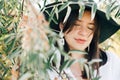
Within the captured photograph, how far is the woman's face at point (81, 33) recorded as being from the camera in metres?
2.12

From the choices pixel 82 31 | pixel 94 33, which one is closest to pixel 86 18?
pixel 82 31

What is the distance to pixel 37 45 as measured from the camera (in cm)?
110

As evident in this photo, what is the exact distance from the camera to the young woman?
2.15m

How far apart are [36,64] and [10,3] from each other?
0.86 m

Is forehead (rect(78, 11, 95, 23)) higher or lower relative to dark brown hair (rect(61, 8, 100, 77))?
higher

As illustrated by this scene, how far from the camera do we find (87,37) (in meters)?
2.18

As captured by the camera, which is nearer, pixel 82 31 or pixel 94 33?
pixel 82 31

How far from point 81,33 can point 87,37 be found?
0.08 meters

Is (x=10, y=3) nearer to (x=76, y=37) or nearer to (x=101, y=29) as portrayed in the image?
(x=76, y=37)

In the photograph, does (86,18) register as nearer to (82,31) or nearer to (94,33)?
(82,31)

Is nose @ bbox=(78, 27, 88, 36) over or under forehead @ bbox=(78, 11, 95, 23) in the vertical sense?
under

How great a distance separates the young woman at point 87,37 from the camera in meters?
2.15

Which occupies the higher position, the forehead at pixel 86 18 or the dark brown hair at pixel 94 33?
the forehead at pixel 86 18

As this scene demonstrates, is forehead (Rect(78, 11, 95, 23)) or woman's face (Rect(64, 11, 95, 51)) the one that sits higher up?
forehead (Rect(78, 11, 95, 23))
